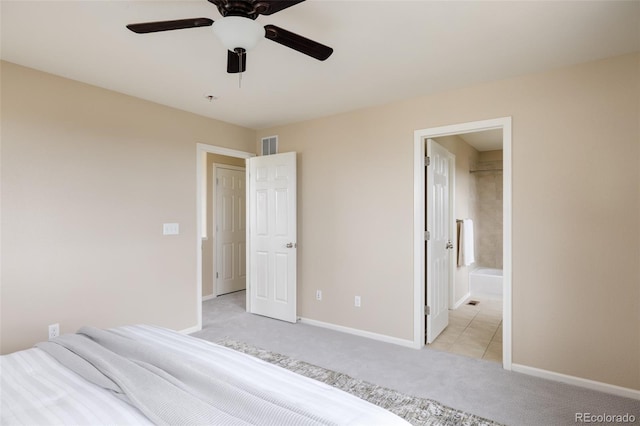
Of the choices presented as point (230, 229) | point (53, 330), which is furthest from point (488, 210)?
point (53, 330)

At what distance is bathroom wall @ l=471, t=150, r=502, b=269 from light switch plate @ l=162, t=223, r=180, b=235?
4871 millimetres

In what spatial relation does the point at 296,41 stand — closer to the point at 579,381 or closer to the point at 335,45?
the point at 335,45

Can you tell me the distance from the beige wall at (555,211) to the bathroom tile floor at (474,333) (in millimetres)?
399

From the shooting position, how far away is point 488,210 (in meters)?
6.01

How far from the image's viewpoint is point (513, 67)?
8.41ft

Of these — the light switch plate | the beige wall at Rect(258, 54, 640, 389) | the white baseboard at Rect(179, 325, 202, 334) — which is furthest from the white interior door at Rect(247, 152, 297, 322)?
the light switch plate

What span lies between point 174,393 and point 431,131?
2908 mm

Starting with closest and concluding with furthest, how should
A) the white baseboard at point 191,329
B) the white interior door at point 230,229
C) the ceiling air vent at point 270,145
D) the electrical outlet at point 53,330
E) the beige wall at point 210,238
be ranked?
1. the electrical outlet at point 53,330
2. the white baseboard at point 191,329
3. the ceiling air vent at point 270,145
4. the beige wall at point 210,238
5. the white interior door at point 230,229

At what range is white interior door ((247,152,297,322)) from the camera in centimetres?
398

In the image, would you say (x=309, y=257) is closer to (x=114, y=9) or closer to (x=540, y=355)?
(x=540, y=355)

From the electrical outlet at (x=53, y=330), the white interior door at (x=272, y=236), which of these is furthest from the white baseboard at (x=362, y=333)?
the electrical outlet at (x=53, y=330)

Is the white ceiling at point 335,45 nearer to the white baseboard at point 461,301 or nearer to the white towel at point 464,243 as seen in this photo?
the white towel at point 464,243

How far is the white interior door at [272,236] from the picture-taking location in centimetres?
398

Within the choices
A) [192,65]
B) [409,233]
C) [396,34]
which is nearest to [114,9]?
[192,65]
